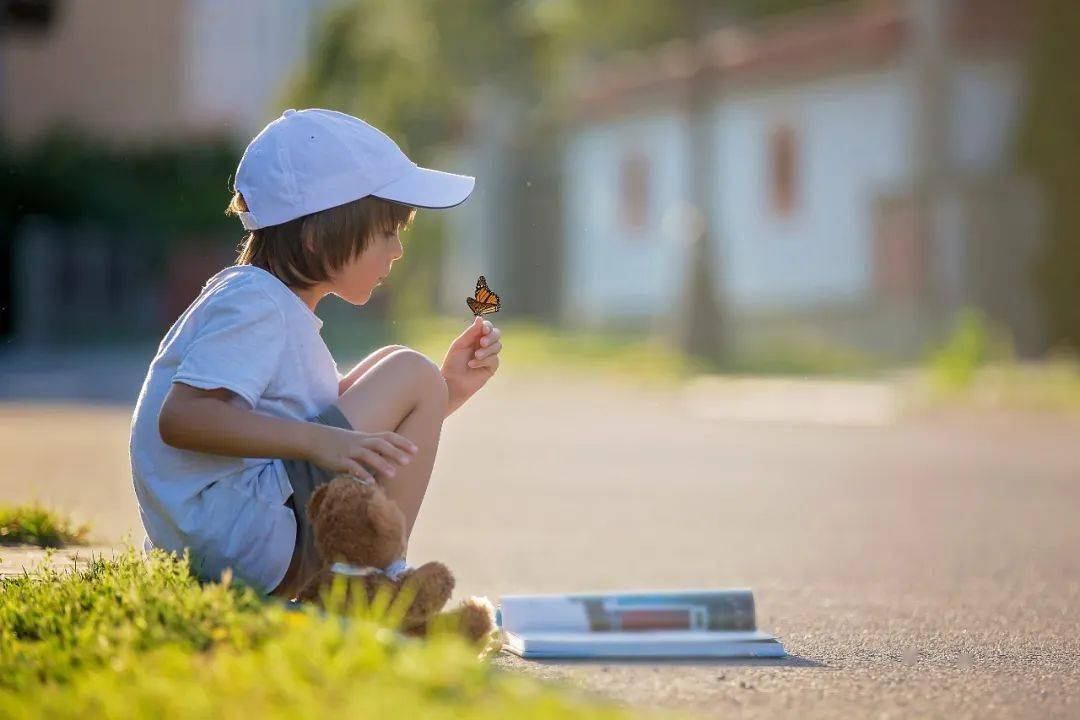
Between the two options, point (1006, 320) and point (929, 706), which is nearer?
point (929, 706)

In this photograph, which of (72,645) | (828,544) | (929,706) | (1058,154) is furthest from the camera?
(1058,154)

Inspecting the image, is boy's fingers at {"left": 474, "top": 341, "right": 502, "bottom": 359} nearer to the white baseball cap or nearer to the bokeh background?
the white baseball cap

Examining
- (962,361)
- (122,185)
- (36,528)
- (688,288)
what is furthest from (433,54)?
(36,528)

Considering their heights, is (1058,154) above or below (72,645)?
above

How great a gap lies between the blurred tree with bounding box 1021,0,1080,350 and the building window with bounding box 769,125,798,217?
5.46 metres

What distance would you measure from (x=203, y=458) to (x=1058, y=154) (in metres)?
20.7

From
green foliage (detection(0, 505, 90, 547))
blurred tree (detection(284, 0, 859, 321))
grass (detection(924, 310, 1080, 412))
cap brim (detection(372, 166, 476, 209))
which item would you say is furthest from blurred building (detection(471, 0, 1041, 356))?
cap brim (detection(372, 166, 476, 209))

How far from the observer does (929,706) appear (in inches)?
164

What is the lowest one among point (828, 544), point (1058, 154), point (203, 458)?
point (828, 544)

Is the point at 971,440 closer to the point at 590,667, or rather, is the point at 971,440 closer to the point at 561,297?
the point at 590,667

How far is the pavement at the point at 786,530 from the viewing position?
4523mm

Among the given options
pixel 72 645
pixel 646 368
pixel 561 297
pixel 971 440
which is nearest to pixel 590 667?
pixel 72 645

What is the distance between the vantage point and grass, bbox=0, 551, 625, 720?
304 cm

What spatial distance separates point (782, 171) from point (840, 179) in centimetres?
184
